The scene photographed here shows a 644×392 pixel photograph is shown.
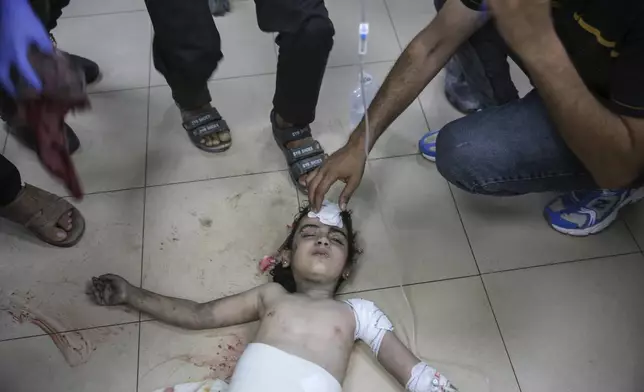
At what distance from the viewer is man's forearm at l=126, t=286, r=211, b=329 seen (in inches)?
50.8

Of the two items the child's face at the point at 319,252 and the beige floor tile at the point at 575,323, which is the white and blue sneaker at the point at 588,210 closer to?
the beige floor tile at the point at 575,323

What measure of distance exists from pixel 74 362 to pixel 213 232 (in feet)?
1.41

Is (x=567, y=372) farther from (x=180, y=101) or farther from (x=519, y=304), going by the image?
(x=180, y=101)

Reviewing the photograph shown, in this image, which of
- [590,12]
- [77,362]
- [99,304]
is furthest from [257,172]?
[590,12]

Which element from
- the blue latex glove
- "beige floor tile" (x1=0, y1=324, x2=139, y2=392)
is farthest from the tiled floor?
the blue latex glove

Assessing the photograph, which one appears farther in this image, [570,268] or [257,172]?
[257,172]

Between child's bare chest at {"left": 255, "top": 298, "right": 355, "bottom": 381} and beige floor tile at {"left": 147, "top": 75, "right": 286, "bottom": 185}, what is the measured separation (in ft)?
1.55

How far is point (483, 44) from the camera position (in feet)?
Result: 4.61

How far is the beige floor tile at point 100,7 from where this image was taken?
1.98 metres

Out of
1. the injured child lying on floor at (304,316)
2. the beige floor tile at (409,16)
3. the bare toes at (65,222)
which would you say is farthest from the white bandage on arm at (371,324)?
the beige floor tile at (409,16)

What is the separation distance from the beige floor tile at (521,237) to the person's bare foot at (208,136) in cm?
65

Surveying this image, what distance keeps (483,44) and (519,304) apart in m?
0.62

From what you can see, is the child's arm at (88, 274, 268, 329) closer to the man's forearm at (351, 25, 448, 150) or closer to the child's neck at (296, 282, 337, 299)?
the child's neck at (296, 282, 337, 299)

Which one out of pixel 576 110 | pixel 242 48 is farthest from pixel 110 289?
pixel 576 110
